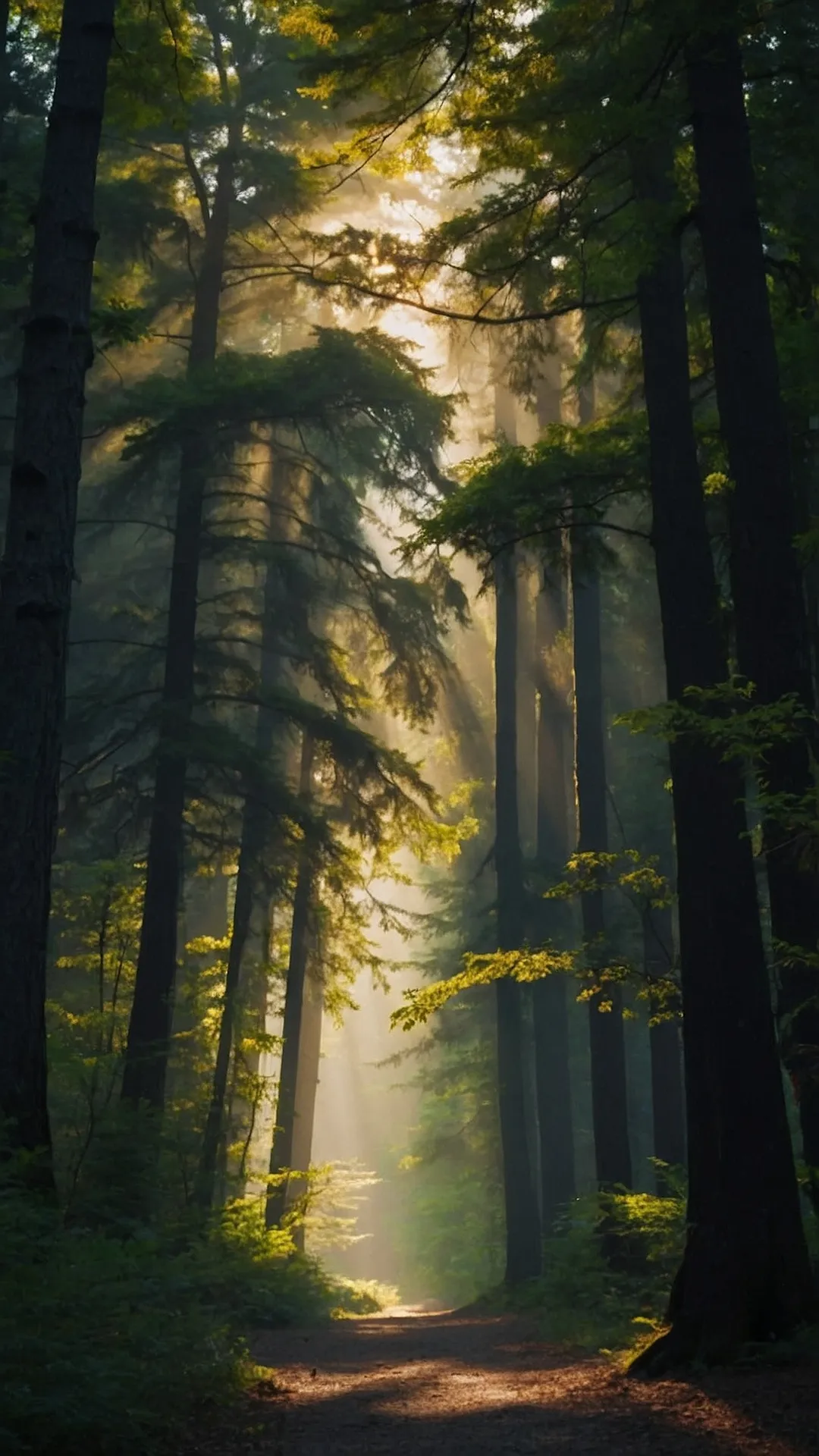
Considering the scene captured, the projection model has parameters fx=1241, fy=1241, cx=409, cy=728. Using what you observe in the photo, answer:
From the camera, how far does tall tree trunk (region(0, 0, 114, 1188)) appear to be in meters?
7.45

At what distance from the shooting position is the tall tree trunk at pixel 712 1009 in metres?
7.48

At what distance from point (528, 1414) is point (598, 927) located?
10702 mm

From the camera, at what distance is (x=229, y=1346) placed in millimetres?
7719

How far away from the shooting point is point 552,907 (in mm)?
22859

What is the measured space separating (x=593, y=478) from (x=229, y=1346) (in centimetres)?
671

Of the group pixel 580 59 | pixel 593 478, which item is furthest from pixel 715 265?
pixel 580 59

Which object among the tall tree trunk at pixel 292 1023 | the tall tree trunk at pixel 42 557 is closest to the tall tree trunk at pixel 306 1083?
the tall tree trunk at pixel 292 1023

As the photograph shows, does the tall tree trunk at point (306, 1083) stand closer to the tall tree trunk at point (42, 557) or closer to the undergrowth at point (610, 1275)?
the undergrowth at point (610, 1275)

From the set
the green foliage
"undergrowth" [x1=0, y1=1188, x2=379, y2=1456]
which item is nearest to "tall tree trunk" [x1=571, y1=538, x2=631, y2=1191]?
the green foliage

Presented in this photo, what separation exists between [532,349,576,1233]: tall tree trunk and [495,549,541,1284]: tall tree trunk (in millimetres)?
553

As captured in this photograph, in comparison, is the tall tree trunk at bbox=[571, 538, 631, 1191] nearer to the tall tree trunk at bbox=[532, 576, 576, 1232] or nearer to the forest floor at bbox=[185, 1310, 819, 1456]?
the tall tree trunk at bbox=[532, 576, 576, 1232]

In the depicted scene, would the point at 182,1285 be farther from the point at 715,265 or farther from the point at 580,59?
the point at 580,59

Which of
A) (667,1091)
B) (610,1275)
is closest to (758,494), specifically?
(610,1275)

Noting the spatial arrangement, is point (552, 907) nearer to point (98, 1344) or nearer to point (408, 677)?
point (408, 677)
